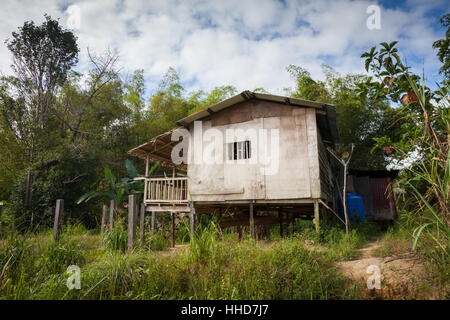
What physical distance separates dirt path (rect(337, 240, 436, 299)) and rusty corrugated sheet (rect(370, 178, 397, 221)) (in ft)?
29.5

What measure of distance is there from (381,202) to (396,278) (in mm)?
9947

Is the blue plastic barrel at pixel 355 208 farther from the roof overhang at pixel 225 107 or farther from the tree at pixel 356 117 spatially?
the tree at pixel 356 117

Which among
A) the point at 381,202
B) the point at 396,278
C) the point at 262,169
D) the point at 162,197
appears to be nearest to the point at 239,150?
the point at 262,169

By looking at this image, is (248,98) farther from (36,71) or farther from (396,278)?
(36,71)

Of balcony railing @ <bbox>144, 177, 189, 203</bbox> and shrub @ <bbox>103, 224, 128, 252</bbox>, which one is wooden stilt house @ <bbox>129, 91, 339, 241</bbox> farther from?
shrub @ <bbox>103, 224, 128, 252</bbox>

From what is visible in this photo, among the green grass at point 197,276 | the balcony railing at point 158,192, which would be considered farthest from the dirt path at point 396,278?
the balcony railing at point 158,192

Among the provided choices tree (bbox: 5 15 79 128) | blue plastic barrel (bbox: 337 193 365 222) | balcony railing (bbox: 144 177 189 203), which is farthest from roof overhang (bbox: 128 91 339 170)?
tree (bbox: 5 15 79 128)

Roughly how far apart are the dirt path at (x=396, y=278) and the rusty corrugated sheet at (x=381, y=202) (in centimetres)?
900

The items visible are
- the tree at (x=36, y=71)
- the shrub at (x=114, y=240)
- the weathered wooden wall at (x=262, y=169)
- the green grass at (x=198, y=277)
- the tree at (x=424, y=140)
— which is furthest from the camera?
the tree at (x=36, y=71)

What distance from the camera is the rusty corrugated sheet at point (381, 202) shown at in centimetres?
1223

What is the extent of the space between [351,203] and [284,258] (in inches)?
284
